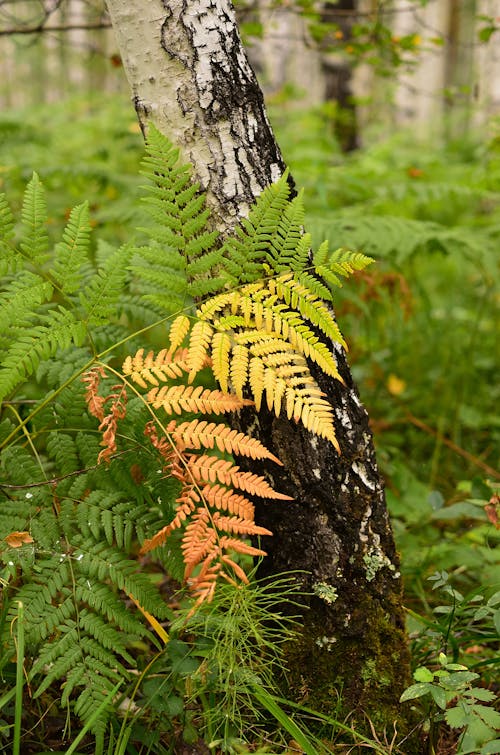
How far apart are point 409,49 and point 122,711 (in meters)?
3.26

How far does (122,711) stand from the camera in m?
1.67

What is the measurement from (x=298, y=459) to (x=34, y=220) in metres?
0.95

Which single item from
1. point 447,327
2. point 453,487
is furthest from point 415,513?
point 447,327

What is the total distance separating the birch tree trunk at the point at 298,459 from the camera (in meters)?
1.50

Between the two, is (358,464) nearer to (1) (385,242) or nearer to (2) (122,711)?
(2) (122,711)

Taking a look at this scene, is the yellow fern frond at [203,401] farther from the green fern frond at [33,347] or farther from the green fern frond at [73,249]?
the green fern frond at [73,249]

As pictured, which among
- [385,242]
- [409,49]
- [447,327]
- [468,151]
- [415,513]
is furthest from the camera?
[468,151]

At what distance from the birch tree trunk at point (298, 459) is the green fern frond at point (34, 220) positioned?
0.35 m

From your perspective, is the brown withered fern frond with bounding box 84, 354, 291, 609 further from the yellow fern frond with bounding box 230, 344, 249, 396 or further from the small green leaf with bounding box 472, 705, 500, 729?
the small green leaf with bounding box 472, 705, 500, 729

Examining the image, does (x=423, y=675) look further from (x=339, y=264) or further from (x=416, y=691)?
(x=339, y=264)

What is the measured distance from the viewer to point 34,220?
156 centimetres

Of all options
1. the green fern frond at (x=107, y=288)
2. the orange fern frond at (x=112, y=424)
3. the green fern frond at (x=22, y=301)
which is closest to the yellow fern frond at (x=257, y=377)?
the orange fern frond at (x=112, y=424)

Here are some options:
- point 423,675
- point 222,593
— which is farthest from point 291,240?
point 423,675

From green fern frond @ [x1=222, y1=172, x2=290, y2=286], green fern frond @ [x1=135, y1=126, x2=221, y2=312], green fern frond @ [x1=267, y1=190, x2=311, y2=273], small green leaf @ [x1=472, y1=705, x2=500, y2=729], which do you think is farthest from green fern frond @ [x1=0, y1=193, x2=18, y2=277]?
small green leaf @ [x1=472, y1=705, x2=500, y2=729]
